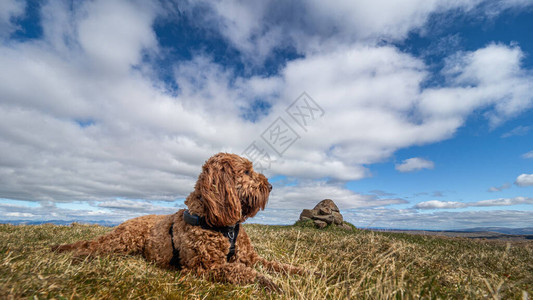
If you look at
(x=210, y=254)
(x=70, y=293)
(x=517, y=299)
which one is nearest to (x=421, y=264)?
(x=517, y=299)

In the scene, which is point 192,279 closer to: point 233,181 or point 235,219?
point 235,219

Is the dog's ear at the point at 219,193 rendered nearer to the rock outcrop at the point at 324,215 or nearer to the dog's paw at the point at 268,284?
the dog's paw at the point at 268,284

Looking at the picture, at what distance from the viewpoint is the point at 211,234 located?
483 centimetres

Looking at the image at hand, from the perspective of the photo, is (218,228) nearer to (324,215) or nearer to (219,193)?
(219,193)

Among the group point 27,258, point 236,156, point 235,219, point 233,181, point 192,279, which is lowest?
point 192,279

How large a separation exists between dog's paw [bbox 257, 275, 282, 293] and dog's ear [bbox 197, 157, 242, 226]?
3.88 ft

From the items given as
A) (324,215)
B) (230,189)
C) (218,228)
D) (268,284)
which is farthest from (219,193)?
(324,215)

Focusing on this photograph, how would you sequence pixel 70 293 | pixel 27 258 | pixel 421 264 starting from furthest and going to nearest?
pixel 421 264
pixel 27 258
pixel 70 293

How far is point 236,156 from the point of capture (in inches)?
216

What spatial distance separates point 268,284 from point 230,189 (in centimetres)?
178

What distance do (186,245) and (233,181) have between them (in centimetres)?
140

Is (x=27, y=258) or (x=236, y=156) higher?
(x=236, y=156)

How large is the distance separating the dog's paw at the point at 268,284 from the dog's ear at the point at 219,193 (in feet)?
3.88

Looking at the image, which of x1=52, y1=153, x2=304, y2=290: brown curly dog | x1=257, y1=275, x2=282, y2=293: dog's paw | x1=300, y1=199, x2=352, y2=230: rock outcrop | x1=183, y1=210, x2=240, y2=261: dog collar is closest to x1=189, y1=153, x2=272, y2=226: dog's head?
x1=52, y1=153, x2=304, y2=290: brown curly dog
